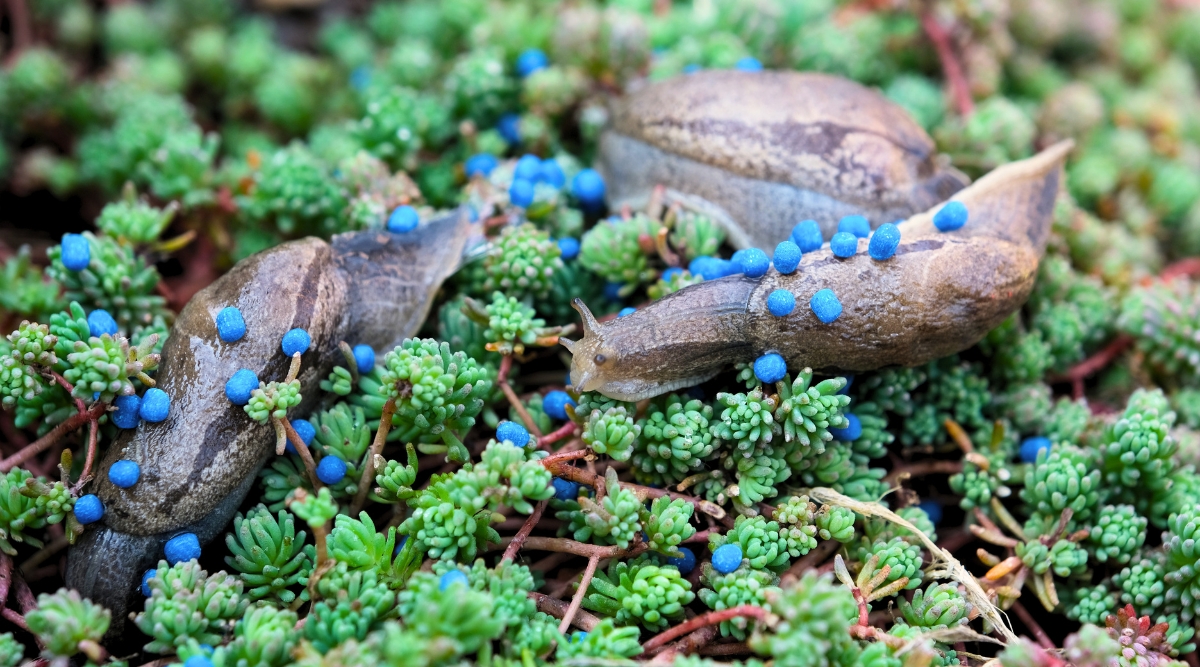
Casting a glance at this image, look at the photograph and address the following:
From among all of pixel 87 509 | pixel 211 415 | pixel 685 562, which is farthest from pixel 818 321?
pixel 87 509

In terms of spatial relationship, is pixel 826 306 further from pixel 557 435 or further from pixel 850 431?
pixel 557 435

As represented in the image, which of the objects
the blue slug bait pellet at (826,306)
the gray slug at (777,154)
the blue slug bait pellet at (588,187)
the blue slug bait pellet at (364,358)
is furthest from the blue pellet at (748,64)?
the blue slug bait pellet at (364,358)

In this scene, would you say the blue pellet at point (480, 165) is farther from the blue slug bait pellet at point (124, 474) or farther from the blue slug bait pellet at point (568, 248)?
the blue slug bait pellet at point (124, 474)

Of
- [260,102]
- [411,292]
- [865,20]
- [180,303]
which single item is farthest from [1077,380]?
[260,102]

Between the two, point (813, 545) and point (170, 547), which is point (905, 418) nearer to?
point (813, 545)

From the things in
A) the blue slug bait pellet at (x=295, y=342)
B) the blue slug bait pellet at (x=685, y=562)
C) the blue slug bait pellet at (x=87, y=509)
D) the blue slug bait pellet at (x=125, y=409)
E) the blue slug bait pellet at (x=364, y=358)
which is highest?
the blue slug bait pellet at (x=295, y=342)
